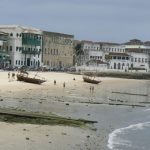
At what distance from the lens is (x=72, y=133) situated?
980 inches

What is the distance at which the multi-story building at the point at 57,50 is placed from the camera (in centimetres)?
11919

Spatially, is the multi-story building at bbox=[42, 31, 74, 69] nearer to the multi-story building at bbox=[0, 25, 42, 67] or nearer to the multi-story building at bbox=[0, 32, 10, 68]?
the multi-story building at bbox=[0, 25, 42, 67]

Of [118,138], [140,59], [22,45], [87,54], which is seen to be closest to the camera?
[118,138]

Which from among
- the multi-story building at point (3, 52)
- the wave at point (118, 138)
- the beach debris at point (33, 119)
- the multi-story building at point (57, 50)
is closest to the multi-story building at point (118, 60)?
the multi-story building at point (57, 50)

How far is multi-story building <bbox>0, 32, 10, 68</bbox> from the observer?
10118 centimetres

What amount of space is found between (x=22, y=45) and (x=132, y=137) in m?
81.8

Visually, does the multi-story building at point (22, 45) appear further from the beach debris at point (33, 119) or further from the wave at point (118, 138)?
the beach debris at point (33, 119)

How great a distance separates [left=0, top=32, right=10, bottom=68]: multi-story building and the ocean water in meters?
68.3

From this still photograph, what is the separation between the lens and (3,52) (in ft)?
335

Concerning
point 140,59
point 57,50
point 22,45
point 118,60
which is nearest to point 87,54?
point 118,60

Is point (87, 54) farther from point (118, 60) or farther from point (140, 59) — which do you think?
point (140, 59)

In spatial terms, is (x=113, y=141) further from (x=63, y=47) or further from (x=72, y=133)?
(x=63, y=47)

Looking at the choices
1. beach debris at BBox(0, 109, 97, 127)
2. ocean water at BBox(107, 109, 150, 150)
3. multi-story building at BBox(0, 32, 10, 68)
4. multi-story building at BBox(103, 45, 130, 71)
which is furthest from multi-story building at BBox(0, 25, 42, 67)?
beach debris at BBox(0, 109, 97, 127)

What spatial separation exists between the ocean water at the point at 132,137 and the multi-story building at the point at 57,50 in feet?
277
